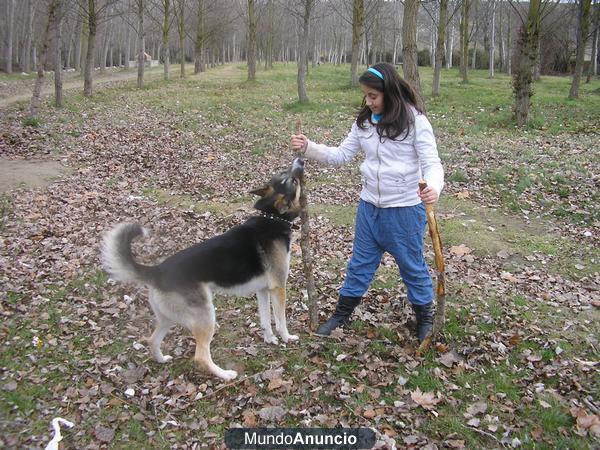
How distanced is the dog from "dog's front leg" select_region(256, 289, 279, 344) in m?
0.01

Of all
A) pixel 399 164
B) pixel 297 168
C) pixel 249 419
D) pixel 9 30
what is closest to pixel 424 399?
pixel 249 419

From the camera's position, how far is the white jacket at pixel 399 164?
13.5ft

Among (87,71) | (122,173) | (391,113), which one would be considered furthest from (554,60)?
(391,113)

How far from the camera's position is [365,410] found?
13.3 ft

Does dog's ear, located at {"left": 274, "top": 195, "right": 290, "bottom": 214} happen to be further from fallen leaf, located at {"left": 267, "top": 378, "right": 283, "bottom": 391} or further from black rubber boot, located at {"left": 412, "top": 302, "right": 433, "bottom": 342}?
black rubber boot, located at {"left": 412, "top": 302, "right": 433, "bottom": 342}

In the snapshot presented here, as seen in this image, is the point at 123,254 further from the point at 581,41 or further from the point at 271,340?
the point at 581,41

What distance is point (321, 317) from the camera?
18.4ft

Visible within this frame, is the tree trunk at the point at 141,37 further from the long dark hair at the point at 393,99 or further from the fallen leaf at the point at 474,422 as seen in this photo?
the fallen leaf at the point at 474,422

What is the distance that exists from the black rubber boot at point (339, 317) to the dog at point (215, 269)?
1.37 feet

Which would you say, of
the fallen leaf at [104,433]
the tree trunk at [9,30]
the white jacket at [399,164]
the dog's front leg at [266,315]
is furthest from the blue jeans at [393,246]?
the tree trunk at [9,30]

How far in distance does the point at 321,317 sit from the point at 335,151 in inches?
81.6

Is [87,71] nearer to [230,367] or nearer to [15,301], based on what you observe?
[15,301]

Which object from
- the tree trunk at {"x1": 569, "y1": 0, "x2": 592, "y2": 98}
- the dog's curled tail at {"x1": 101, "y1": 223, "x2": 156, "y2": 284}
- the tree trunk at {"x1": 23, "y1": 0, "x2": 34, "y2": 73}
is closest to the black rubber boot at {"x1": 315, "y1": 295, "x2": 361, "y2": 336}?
the dog's curled tail at {"x1": 101, "y1": 223, "x2": 156, "y2": 284}

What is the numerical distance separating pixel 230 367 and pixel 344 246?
3587 millimetres
